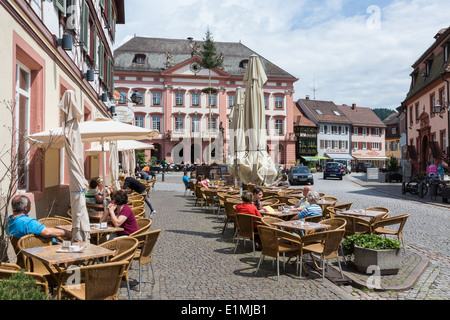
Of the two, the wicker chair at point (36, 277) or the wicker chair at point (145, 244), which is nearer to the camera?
the wicker chair at point (36, 277)

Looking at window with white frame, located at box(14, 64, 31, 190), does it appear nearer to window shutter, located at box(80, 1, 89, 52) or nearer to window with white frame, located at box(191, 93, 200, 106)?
window shutter, located at box(80, 1, 89, 52)

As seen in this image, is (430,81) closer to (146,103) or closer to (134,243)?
(134,243)

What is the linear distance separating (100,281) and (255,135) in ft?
20.5

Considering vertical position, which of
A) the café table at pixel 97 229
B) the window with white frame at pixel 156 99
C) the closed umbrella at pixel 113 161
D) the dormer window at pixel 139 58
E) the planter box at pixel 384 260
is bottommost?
the planter box at pixel 384 260

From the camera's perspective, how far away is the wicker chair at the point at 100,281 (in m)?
3.48

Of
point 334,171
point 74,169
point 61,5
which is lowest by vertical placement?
point 334,171

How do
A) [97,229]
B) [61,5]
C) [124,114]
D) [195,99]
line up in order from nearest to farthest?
1. [97,229]
2. [61,5]
3. [124,114]
4. [195,99]

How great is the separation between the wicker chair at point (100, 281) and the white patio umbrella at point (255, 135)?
567 centimetres

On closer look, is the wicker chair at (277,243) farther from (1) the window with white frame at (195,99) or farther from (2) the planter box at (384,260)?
(1) the window with white frame at (195,99)

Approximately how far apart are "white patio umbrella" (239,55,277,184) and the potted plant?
128 inches

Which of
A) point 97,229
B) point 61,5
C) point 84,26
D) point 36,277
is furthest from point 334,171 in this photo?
point 36,277

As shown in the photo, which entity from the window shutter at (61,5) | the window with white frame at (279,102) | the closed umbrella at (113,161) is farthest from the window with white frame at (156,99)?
the window shutter at (61,5)

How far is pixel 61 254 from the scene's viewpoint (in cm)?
423

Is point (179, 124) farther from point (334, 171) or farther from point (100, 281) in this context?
point (100, 281)
